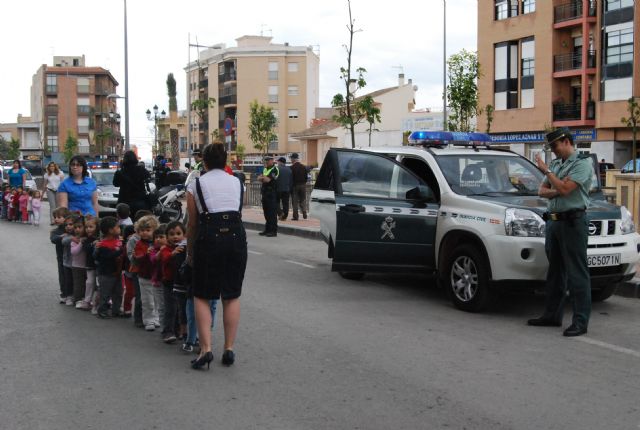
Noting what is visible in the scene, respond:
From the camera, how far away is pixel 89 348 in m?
6.99

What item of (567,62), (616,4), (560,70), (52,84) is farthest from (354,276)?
(52,84)

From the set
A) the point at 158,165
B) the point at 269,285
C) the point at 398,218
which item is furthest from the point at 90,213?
the point at 158,165

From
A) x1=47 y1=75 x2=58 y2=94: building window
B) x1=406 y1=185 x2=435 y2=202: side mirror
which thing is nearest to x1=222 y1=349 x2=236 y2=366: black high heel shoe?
x1=406 y1=185 x2=435 y2=202: side mirror

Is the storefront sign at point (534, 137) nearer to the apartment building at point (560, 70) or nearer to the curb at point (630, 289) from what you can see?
the apartment building at point (560, 70)

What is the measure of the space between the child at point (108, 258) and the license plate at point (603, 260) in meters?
4.70

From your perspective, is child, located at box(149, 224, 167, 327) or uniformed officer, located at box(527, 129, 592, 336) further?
uniformed officer, located at box(527, 129, 592, 336)

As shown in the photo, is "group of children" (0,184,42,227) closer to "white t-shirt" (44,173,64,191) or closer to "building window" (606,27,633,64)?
"white t-shirt" (44,173,64,191)

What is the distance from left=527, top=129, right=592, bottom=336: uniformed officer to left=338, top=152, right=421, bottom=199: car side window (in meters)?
2.19

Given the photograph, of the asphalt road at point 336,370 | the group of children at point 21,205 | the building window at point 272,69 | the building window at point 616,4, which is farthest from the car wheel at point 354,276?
the building window at point 272,69

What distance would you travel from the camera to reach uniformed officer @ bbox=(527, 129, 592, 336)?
290 inches

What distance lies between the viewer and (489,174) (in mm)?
9461

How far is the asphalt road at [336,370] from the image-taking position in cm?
508

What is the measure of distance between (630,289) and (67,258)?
663 centimetres

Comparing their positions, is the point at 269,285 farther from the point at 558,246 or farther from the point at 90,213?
the point at 558,246
